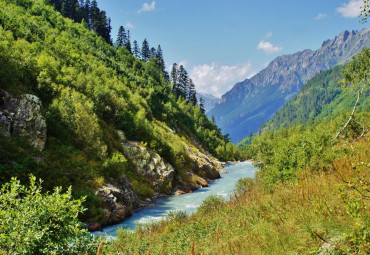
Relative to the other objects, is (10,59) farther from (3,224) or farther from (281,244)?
(281,244)

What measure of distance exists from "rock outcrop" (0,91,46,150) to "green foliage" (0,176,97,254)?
702 inches

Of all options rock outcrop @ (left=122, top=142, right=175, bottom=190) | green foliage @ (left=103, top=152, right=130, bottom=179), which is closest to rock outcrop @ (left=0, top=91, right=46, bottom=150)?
green foliage @ (left=103, top=152, right=130, bottom=179)

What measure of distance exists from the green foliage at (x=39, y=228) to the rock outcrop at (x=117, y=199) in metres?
15.7

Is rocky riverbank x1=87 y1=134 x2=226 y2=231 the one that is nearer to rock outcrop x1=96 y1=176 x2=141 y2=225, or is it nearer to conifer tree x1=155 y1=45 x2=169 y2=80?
rock outcrop x1=96 y1=176 x2=141 y2=225

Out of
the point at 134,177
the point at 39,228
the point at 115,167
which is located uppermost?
the point at 115,167

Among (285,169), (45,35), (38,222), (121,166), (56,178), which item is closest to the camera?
(38,222)

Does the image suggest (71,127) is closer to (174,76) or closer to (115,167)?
(115,167)

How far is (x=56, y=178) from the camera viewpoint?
18.8 meters

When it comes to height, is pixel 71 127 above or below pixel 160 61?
below

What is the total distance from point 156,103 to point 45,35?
102 ft

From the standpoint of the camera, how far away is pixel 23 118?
20.9 m

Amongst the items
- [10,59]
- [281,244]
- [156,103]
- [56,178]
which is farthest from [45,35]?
[281,244]

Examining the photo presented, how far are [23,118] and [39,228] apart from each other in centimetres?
2006

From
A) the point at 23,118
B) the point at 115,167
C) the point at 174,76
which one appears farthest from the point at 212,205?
the point at 174,76
